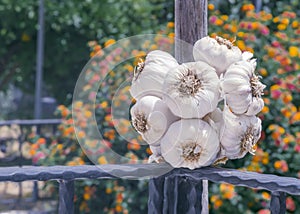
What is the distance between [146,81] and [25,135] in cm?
357

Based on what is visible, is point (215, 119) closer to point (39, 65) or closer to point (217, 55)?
point (217, 55)

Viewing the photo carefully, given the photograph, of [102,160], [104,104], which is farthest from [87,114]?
[102,160]

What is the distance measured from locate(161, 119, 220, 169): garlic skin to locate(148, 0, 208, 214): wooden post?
0.30 feet

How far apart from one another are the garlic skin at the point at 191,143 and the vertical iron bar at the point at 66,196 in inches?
11.4

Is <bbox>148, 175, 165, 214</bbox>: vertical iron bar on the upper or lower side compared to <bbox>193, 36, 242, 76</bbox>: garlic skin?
lower

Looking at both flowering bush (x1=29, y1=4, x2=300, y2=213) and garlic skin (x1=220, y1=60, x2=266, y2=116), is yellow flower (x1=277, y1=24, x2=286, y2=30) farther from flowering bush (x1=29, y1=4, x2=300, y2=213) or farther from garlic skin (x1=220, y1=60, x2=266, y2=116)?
garlic skin (x1=220, y1=60, x2=266, y2=116)

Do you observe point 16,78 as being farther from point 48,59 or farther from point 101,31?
point 101,31

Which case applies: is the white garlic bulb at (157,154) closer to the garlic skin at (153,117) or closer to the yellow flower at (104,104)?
the garlic skin at (153,117)

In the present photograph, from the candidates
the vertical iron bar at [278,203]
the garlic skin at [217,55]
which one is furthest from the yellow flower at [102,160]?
the vertical iron bar at [278,203]

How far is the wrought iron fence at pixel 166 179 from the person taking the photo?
5.02 ft

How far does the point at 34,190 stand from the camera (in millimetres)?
5203

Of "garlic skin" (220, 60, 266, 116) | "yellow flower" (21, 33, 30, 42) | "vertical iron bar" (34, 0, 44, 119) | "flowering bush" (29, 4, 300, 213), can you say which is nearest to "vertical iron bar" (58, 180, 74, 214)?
"garlic skin" (220, 60, 266, 116)

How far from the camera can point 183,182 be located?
1856mm

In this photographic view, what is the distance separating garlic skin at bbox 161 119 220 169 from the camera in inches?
66.5
